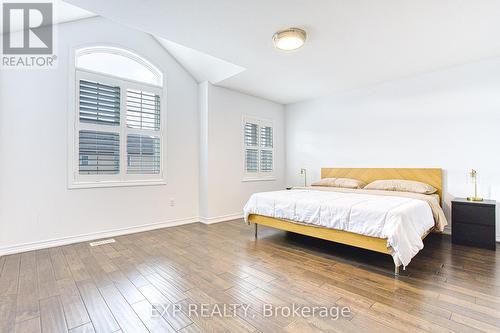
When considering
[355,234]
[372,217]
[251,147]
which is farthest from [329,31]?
[251,147]

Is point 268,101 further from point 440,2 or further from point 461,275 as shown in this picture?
point 461,275

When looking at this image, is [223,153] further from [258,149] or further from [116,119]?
[116,119]

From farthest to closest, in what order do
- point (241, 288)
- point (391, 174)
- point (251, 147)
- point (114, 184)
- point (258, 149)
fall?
point (258, 149)
point (251, 147)
point (391, 174)
point (114, 184)
point (241, 288)

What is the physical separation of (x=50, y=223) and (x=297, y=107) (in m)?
5.01

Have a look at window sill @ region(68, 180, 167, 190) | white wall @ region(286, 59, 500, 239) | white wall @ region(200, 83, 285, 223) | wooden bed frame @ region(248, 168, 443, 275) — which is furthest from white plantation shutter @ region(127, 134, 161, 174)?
white wall @ region(286, 59, 500, 239)

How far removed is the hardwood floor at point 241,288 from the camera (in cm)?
161

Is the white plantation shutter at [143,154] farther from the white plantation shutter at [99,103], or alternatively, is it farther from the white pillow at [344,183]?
the white pillow at [344,183]

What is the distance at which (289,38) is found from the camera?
271 cm

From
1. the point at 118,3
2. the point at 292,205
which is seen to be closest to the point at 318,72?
the point at 292,205

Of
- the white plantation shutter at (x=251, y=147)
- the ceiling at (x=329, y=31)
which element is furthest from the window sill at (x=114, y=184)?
the ceiling at (x=329, y=31)

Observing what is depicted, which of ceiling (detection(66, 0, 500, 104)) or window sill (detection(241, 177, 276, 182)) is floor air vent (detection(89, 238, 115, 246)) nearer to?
window sill (detection(241, 177, 276, 182))

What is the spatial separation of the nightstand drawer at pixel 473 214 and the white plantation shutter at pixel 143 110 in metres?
4.66

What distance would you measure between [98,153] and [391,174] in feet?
15.6

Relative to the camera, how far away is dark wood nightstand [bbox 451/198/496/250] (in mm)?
3051
